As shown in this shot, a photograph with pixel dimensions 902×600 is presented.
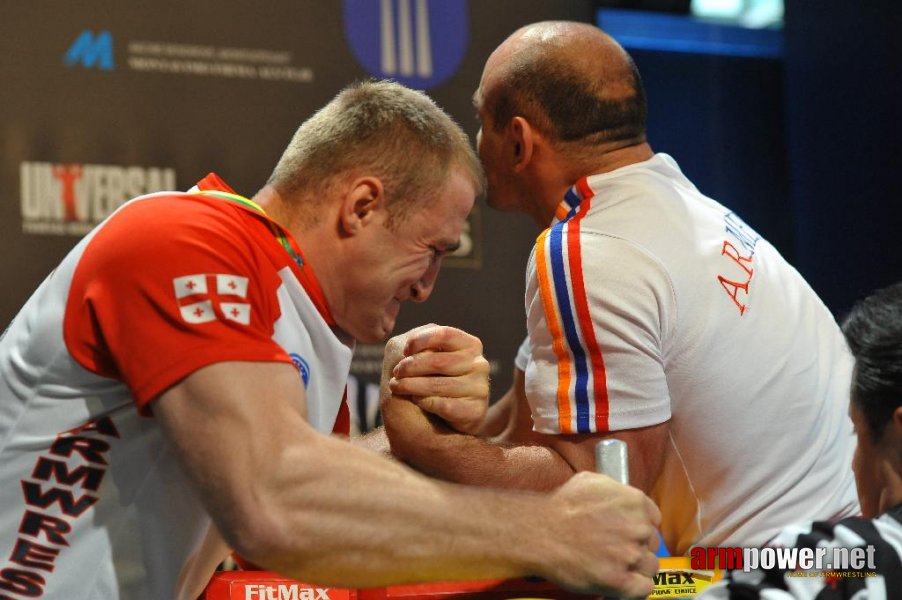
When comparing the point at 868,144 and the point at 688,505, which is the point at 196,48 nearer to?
the point at 688,505

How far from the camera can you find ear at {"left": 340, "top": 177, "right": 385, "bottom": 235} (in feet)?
5.29

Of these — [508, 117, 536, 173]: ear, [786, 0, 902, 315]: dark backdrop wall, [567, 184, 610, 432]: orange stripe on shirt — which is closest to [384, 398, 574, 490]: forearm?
[567, 184, 610, 432]: orange stripe on shirt

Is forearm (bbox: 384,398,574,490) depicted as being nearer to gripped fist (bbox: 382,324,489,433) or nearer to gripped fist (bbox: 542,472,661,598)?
gripped fist (bbox: 382,324,489,433)

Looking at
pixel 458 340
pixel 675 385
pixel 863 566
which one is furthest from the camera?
pixel 675 385

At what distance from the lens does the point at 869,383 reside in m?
1.54

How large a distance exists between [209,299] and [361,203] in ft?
1.20

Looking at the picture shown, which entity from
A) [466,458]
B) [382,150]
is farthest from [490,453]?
[382,150]

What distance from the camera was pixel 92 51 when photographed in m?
2.91

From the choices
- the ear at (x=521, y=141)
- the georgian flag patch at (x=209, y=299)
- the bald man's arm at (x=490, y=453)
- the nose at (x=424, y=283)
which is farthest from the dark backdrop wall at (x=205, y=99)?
the georgian flag patch at (x=209, y=299)

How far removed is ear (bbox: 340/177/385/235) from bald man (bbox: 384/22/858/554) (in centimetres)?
29

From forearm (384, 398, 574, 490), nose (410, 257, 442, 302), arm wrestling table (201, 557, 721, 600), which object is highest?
nose (410, 257, 442, 302)

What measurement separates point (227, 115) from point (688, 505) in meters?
1.58

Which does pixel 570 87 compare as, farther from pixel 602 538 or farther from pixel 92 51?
pixel 92 51

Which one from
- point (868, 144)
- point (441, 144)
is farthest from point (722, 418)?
point (868, 144)
